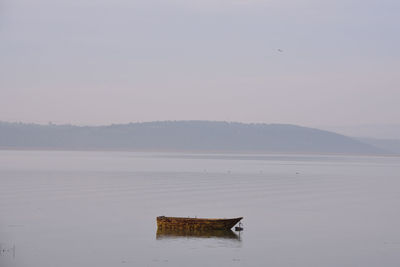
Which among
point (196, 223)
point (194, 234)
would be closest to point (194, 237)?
point (194, 234)

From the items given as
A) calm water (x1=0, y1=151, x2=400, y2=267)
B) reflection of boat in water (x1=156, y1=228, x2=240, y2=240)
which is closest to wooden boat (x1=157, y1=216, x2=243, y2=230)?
reflection of boat in water (x1=156, y1=228, x2=240, y2=240)

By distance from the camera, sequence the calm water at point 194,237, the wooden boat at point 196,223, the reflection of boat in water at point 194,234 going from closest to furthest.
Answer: the calm water at point 194,237 < the reflection of boat in water at point 194,234 < the wooden boat at point 196,223

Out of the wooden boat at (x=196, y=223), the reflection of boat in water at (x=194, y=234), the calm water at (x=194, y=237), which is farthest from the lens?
the wooden boat at (x=196, y=223)

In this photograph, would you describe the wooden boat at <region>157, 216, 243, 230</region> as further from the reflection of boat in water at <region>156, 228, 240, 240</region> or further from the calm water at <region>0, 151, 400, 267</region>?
the calm water at <region>0, 151, 400, 267</region>

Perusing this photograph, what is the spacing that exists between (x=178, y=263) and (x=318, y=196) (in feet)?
147

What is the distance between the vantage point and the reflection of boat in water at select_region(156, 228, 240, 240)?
43.0 meters

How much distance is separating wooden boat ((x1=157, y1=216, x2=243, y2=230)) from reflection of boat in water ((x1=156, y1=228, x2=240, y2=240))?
300 millimetres

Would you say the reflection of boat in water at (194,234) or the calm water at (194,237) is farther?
the reflection of boat in water at (194,234)

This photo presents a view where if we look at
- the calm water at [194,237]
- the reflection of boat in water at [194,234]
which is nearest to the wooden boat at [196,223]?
the reflection of boat in water at [194,234]

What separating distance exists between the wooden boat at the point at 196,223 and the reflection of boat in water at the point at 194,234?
0.99ft

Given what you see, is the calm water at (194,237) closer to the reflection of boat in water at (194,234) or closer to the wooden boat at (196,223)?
the reflection of boat in water at (194,234)

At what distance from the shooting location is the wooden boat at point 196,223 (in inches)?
Result: 1752

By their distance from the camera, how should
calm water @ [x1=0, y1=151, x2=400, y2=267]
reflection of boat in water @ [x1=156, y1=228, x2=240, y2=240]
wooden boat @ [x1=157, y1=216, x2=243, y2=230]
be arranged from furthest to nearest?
1. wooden boat @ [x1=157, y1=216, x2=243, y2=230]
2. reflection of boat in water @ [x1=156, y1=228, x2=240, y2=240]
3. calm water @ [x1=0, y1=151, x2=400, y2=267]

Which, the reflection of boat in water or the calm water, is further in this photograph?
the reflection of boat in water
